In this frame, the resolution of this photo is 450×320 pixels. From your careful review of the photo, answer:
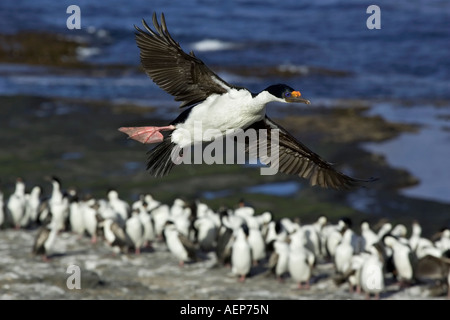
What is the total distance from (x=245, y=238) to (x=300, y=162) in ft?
17.3

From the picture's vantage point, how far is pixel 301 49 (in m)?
38.4

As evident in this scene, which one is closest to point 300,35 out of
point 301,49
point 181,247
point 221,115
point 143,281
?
point 301,49

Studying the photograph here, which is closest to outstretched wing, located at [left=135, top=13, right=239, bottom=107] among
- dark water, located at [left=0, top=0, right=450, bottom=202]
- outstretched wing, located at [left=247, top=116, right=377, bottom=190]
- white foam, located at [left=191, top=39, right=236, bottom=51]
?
outstretched wing, located at [left=247, top=116, right=377, bottom=190]

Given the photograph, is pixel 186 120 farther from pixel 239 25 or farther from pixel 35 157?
pixel 239 25

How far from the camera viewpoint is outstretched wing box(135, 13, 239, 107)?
Result: 25.2 feet

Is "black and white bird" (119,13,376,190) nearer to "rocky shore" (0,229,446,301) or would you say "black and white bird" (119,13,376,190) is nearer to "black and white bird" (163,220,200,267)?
"rocky shore" (0,229,446,301)

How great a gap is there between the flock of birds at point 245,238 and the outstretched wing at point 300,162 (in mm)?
4258

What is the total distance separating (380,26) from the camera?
44.7m

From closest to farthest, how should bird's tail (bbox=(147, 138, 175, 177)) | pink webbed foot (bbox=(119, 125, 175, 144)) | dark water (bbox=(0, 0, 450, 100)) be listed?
pink webbed foot (bbox=(119, 125, 175, 144)), bird's tail (bbox=(147, 138, 175, 177)), dark water (bbox=(0, 0, 450, 100))

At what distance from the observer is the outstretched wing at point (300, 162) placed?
339 inches

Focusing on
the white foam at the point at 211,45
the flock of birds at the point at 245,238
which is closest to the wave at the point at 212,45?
the white foam at the point at 211,45

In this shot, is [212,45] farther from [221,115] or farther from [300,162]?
[221,115]

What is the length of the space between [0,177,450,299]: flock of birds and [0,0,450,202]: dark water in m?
4.39

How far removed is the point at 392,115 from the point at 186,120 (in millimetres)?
18292
